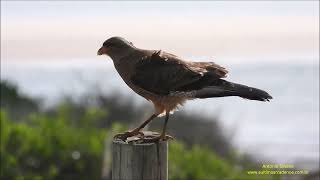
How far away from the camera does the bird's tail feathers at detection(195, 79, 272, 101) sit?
4926mm

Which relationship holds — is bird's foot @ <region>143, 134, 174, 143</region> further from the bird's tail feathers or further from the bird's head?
the bird's head

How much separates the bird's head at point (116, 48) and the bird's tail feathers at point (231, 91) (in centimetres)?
74

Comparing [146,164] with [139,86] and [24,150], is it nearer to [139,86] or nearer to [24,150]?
[139,86]

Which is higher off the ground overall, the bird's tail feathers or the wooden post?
the bird's tail feathers

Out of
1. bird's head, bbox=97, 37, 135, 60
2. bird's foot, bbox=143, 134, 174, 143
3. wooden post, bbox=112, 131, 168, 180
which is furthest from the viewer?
bird's head, bbox=97, 37, 135, 60

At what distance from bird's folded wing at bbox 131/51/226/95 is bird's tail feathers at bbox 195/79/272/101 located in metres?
0.08

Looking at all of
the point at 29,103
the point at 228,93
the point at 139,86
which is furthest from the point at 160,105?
the point at 29,103

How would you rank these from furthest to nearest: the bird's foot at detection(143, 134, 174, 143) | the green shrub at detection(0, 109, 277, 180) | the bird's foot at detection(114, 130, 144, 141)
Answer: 1. the green shrub at detection(0, 109, 277, 180)
2. the bird's foot at detection(114, 130, 144, 141)
3. the bird's foot at detection(143, 134, 174, 143)

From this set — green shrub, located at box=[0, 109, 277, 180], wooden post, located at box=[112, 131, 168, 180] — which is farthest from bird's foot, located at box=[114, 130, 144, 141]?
green shrub, located at box=[0, 109, 277, 180]

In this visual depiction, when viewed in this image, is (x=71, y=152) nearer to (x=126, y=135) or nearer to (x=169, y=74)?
(x=169, y=74)

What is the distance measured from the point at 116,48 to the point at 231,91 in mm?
1142

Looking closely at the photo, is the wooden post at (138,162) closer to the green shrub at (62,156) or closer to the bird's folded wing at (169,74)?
the bird's folded wing at (169,74)

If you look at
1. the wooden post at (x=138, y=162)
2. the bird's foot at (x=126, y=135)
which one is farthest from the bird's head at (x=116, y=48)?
the wooden post at (x=138, y=162)

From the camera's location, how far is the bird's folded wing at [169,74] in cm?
535
